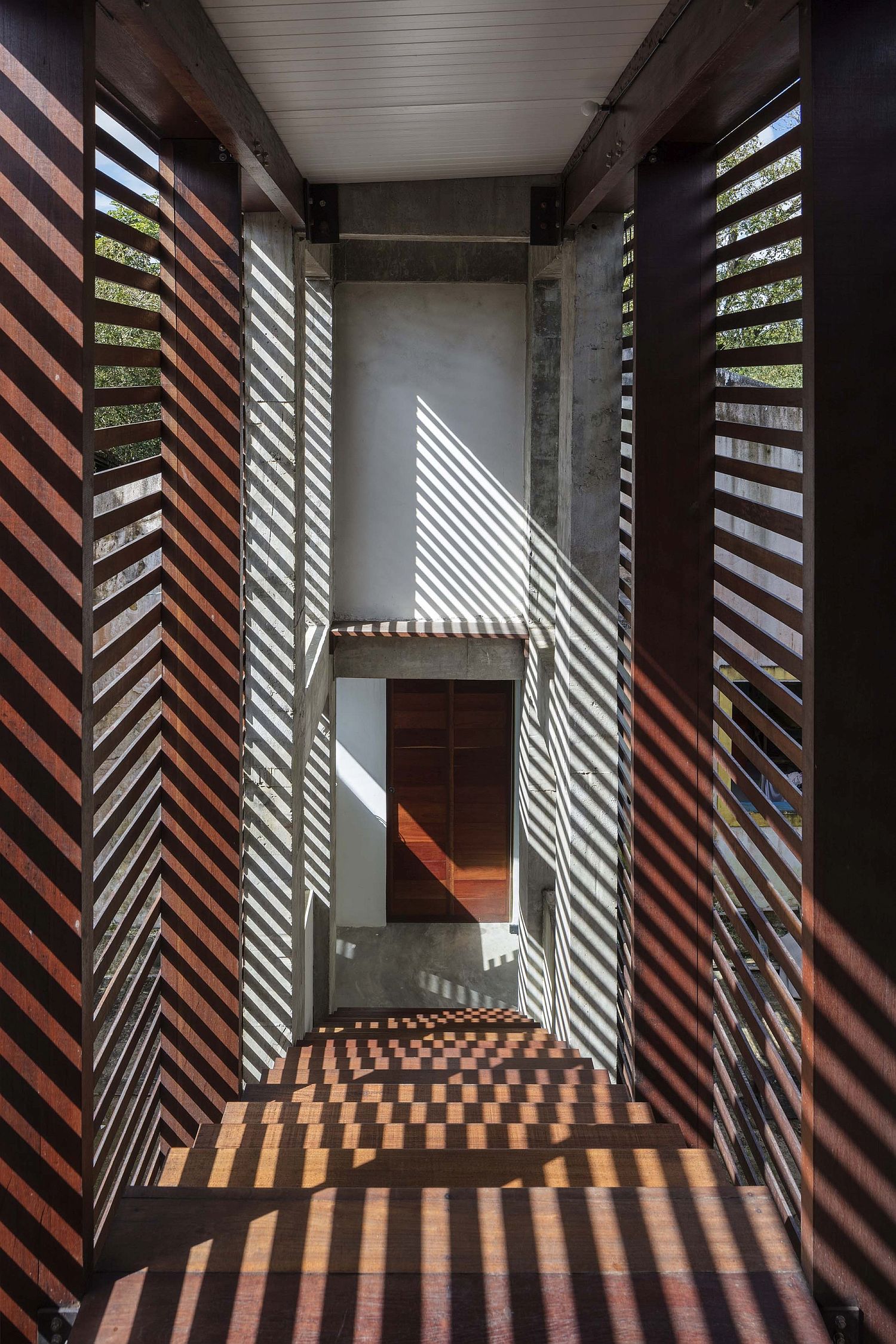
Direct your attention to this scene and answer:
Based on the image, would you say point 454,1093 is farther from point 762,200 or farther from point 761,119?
point 761,119

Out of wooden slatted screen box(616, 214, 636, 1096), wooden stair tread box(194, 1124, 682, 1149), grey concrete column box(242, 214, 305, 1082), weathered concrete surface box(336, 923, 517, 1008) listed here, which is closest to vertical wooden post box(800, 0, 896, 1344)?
wooden stair tread box(194, 1124, 682, 1149)

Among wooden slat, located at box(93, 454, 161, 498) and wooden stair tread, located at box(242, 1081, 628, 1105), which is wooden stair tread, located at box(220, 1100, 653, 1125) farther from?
wooden slat, located at box(93, 454, 161, 498)

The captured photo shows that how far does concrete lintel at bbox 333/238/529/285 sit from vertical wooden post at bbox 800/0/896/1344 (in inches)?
247

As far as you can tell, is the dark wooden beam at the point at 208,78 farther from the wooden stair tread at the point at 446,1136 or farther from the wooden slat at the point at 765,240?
the wooden stair tread at the point at 446,1136

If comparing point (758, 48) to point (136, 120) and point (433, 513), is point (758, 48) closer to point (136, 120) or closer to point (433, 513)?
point (136, 120)

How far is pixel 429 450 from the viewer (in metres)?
8.43

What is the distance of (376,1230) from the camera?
2.29 m

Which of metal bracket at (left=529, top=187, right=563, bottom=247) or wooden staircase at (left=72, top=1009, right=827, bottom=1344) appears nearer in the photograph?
wooden staircase at (left=72, top=1009, right=827, bottom=1344)

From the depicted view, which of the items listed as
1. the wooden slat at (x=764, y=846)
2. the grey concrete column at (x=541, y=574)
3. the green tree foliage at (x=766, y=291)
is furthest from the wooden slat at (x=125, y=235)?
the green tree foliage at (x=766, y=291)

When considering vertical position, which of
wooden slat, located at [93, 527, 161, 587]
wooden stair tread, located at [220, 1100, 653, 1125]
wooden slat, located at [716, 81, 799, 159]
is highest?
wooden slat, located at [716, 81, 799, 159]

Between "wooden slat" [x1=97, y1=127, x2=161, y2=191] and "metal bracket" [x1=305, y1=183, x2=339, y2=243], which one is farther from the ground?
"metal bracket" [x1=305, y1=183, x2=339, y2=243]

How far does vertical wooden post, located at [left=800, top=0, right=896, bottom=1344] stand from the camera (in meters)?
2.10

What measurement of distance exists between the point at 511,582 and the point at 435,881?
4541mm

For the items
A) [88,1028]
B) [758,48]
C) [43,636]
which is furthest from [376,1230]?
[758,48]
